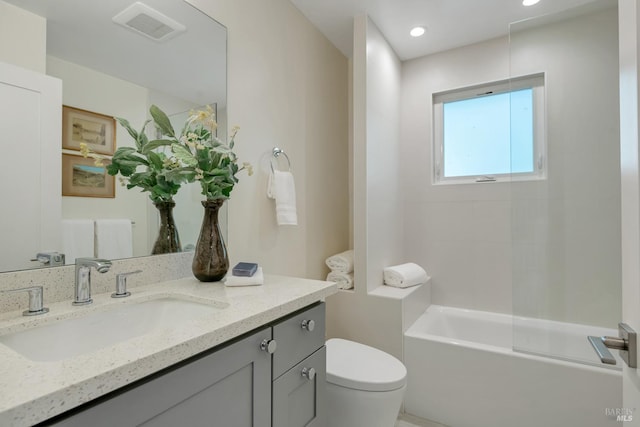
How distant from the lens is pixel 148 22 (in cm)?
123

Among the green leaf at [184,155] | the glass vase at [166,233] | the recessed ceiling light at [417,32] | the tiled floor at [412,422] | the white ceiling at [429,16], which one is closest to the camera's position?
the green leaf at [184,155]

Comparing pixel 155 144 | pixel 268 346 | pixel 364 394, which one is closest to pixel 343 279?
pixel 364 394

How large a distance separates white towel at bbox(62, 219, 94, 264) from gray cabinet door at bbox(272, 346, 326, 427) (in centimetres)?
74

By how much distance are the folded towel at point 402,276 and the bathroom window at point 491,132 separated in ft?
2.78

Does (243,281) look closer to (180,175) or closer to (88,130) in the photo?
(180,175)

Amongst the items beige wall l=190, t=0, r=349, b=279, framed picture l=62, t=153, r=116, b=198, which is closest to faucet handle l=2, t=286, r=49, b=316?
framed picture l=62, t=153, r=116, b=198

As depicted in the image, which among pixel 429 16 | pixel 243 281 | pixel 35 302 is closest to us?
pixel 35 302

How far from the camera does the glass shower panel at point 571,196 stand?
1932mm

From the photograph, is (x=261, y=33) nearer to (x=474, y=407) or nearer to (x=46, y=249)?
(x=46, y=249)

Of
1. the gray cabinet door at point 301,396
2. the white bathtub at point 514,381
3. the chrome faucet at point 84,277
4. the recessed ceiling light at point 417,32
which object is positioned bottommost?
the white bathtub at point 514,381

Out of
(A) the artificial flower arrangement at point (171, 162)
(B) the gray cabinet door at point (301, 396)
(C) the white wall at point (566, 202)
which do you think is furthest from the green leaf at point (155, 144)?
(C) the white wall at point (566, 202)

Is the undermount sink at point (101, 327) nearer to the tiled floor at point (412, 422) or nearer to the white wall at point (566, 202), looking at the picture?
the tiled floor at point (412, 422)

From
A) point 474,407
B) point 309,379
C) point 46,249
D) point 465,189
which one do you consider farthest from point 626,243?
point 465,189

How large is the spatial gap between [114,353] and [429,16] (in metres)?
2.51
